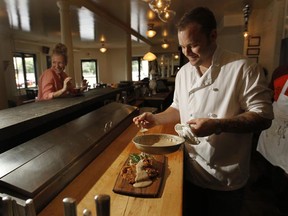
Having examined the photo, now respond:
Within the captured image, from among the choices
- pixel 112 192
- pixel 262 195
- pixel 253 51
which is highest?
pixel 253 51

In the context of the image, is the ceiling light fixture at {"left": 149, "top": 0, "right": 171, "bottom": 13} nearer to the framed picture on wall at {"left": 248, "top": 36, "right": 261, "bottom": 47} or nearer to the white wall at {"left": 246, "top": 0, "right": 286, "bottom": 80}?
the white wall at {"left": 246, "top": 0, "right": 286, "bottom": 80}

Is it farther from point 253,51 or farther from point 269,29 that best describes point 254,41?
point 269,29

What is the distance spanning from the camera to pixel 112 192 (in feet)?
3.23

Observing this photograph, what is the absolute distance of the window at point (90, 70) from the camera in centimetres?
1398

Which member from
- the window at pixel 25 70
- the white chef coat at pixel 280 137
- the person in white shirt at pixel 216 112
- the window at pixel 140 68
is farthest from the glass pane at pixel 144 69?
the person in white shirt at pixel 216 112

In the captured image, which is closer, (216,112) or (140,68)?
(216,112)

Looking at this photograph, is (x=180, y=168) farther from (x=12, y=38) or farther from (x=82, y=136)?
(x=12, y=38)

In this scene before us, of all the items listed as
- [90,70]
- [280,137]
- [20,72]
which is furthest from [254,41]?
[90,70]

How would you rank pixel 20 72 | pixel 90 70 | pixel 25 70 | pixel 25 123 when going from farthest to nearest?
pixel 90 70 → pixel 25 70 → pixel 20 72 → pixel 25 123

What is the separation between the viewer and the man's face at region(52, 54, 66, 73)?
209 cm

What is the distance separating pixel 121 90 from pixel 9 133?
235 centimetres

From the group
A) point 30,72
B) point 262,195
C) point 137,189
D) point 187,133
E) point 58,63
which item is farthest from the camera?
point 30,72

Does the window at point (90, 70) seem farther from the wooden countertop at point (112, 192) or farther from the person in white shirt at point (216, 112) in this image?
the person in white shirt at point (216, 112)

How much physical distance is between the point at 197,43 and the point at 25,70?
34.6 ft
